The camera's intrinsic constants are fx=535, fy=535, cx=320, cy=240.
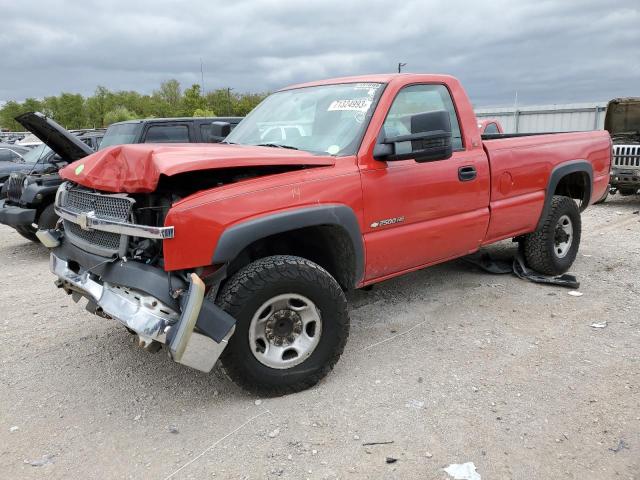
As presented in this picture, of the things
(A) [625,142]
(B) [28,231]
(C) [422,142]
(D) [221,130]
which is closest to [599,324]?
(C) [422,142]

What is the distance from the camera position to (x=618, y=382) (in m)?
3.32

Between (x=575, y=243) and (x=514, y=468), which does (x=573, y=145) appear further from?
(x=514, y=468)

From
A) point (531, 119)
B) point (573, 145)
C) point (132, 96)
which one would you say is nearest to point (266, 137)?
point (573, 145)

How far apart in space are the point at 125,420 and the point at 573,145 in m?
4.68

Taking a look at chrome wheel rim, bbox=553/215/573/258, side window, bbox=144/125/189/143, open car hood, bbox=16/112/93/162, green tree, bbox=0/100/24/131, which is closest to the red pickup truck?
open car hood, bbox=16/112/93/162

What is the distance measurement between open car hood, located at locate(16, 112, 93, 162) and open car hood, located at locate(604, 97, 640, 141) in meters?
10.8

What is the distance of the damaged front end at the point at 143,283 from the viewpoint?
270 centimetres

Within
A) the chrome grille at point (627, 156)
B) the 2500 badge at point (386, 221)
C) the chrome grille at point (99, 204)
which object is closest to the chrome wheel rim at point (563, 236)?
the 2500 badge at point (386, 221)

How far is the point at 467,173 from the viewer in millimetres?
4211

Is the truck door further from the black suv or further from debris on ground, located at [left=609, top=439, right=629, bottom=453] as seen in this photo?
the black suv

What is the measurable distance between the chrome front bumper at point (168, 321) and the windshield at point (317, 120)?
1.49m

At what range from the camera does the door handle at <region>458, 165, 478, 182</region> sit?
164 inches

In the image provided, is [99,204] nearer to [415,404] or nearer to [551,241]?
[415,404]

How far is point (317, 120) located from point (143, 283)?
1828 millimetres
